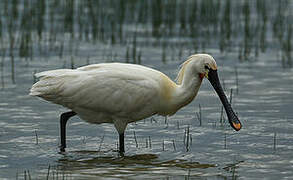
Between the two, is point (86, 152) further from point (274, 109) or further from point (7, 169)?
point (274, 109)

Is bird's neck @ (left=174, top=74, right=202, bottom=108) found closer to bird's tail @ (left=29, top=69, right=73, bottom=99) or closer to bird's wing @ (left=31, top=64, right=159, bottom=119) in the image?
bird's wing @ (left=31, top=64, right=159, bottom=119)

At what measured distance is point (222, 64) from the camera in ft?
51.0

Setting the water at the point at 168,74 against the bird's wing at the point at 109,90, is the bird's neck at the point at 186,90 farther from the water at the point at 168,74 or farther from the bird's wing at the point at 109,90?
the water at the point at 168,74

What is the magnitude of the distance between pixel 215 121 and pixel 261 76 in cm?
354

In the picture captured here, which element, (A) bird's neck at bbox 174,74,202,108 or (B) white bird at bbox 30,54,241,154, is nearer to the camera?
(B) white bird at bbox 30,54,241,154

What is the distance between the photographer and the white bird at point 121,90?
30.1 feet

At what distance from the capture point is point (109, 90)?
30.3ft

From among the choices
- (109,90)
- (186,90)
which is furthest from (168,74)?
(109,90)

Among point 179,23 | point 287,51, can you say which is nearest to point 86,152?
point 287,51

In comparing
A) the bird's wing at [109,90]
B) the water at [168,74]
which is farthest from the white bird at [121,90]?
the water at [168,74]

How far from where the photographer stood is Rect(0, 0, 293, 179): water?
9.12 meters

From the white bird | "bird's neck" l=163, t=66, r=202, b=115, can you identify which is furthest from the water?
"bird's neck" l=163, t=66, r=202, b=115

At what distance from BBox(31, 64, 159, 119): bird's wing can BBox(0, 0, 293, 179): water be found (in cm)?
66

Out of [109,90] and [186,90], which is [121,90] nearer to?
[109,90]
